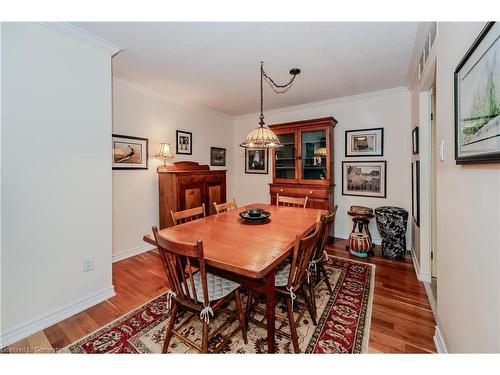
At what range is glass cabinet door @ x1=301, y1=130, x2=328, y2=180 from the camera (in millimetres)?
3713

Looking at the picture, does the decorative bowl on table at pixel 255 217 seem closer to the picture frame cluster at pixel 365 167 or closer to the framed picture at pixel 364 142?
the picture frame cluster at pixel 365 167

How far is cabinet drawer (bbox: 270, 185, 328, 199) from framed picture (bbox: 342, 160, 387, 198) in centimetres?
60

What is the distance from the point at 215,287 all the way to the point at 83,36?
7.97 ft

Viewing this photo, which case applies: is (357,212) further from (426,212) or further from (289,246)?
(289,246)

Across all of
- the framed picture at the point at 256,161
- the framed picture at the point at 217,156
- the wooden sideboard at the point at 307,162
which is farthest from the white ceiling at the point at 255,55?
the framed picture at the point at 256,161

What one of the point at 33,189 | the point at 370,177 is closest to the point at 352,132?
the point at 370,177

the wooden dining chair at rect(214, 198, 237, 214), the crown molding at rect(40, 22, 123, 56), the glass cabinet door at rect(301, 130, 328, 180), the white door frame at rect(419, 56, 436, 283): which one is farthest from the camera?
the glass cabinet door at rect(301, 130, 328, 180)

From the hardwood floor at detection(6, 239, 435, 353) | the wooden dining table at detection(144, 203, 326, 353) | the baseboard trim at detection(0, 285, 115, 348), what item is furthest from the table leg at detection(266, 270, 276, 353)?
the baseboard trim at detection(0, 285, 115, 348)

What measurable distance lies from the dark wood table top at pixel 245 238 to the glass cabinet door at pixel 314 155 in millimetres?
1453

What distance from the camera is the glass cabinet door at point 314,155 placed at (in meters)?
3.71

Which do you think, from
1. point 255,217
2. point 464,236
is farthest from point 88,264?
point 464,236

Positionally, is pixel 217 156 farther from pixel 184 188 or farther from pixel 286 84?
pixel 286 84

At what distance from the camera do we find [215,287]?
154cm

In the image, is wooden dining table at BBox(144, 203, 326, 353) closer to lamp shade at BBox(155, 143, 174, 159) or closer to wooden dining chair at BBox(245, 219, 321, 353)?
wooden dining chair at BBox(245, 219, 321, 353)
